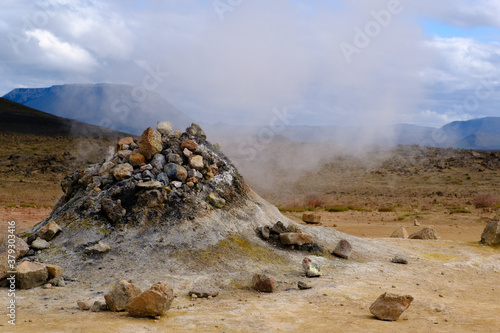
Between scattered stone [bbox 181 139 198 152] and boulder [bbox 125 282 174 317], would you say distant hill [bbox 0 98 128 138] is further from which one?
boulder [bbox 125 282 174 317]

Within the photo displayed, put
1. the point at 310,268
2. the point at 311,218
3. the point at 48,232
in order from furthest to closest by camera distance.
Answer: the point at 311,218 → the point at 48,232 → the point at 310,268

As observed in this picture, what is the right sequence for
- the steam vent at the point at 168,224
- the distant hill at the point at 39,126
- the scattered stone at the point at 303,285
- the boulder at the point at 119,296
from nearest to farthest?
the boulder at the point at 119,296 < the scattered stone at the point at 303,285 < the steam vent at the point at 168,224 < the distant hill at the point at 39,126

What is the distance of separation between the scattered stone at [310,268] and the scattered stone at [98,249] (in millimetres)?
2669

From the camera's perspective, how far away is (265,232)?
717 centimetres

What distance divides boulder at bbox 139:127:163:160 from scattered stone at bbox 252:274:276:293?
9.76 feet

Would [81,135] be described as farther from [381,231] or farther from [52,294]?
[52,294]

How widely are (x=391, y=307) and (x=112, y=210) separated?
4.04 meters

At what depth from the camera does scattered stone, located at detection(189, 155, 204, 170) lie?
7.44m

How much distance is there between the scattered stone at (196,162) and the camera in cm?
744

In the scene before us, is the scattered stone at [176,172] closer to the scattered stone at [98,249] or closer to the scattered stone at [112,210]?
the scattered stone at [112,210]

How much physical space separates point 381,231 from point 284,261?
672cm

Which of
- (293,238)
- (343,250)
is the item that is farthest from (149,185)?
(343,250)

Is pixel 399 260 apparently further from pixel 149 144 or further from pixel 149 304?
pixel 149 304

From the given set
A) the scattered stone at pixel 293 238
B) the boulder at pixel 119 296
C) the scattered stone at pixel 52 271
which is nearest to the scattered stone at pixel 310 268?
the scattered stone at pixel 293 238
